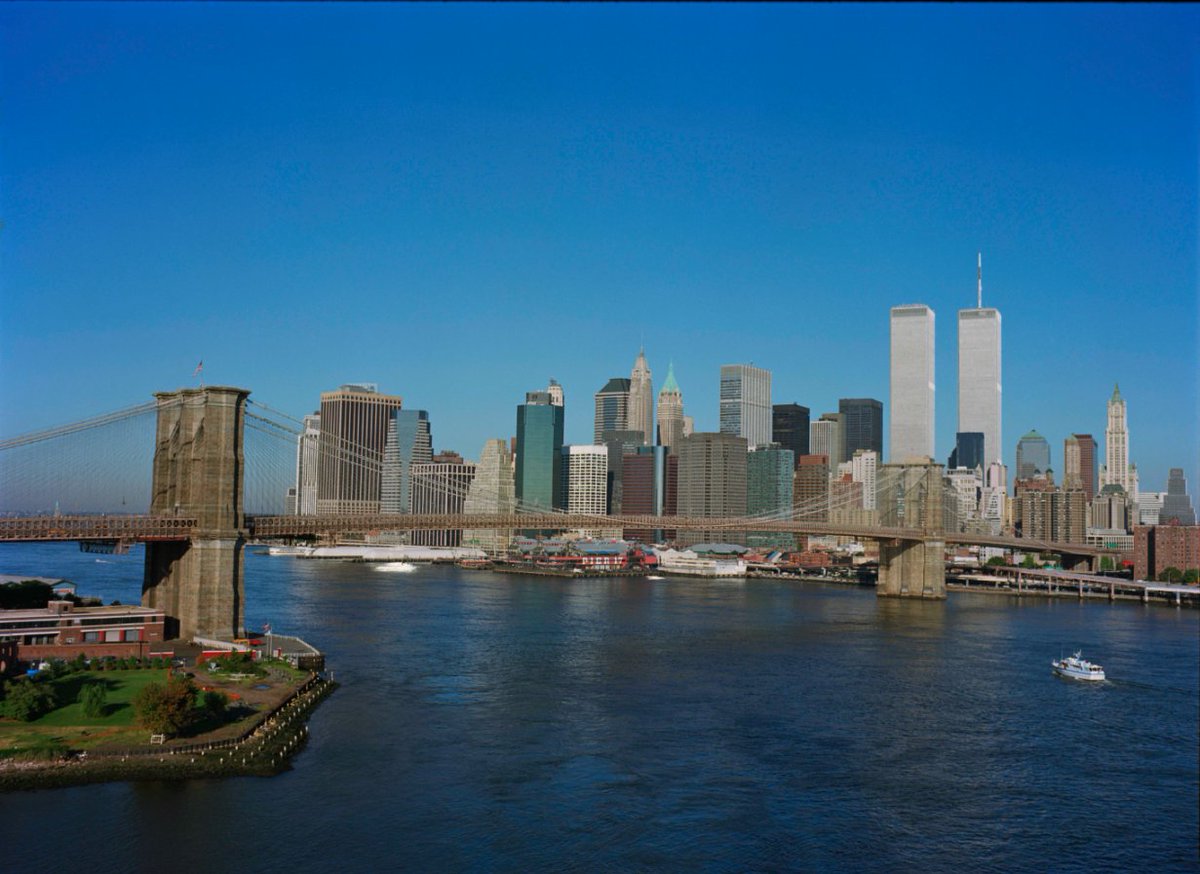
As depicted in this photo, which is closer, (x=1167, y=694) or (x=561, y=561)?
(x=1167, y=694)

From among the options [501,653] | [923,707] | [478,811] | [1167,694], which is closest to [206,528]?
[501,653]

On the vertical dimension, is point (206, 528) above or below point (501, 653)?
above

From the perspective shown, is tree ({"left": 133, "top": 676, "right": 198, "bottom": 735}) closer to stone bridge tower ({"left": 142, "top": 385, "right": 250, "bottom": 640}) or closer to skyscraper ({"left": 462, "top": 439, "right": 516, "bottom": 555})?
stone bridge tower ({"left": 142, "top": 385, "right": 250, "bottom": 640})

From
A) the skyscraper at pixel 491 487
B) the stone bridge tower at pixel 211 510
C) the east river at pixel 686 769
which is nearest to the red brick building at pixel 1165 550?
the east river at pixel 686 769

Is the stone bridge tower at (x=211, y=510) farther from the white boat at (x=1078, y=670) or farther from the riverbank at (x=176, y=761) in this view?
the white boat at (x=1078, y=670)

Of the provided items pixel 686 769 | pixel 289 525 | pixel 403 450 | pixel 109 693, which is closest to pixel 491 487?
pixel 403 450

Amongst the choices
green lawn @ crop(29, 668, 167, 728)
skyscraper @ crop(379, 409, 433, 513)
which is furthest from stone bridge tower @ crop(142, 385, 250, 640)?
skyscraper @ crop(379, 409, 433, 513)

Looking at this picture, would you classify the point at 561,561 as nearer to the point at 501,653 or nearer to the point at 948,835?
the point at 501,653
